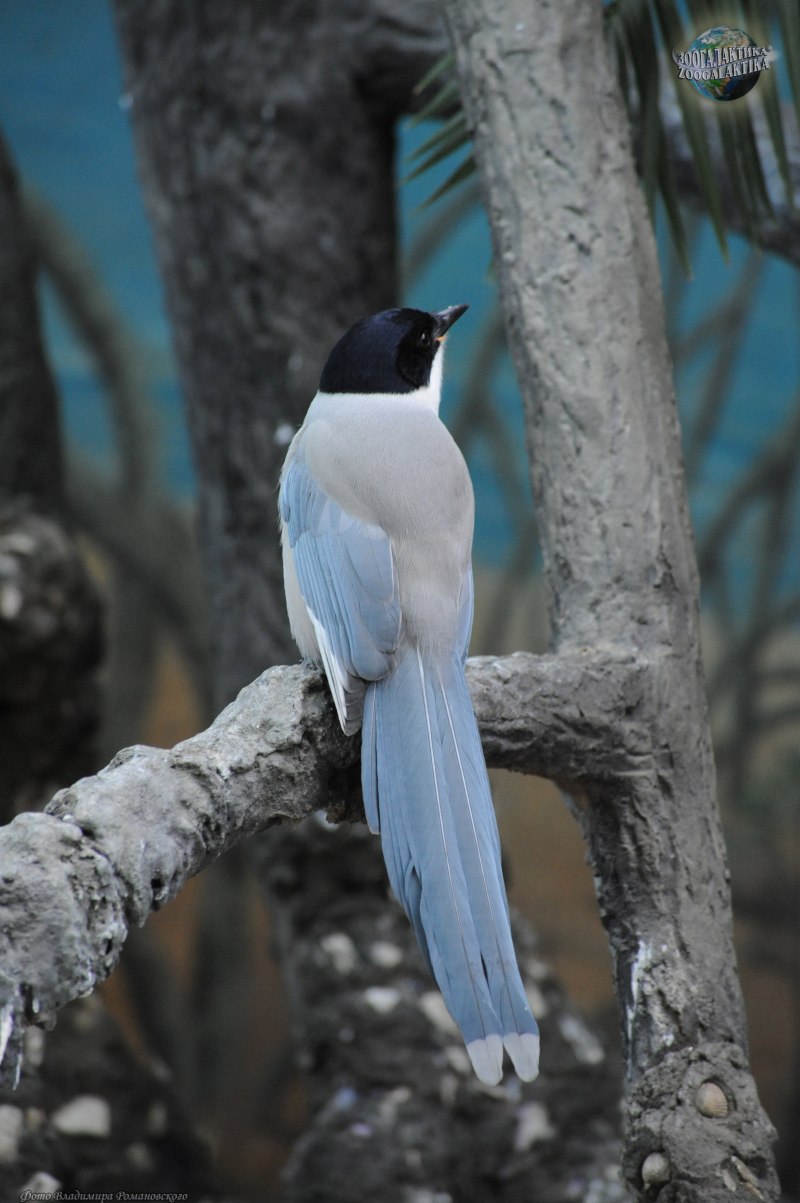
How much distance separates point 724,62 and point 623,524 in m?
0.72

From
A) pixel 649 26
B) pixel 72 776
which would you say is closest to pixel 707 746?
pixel 649 26

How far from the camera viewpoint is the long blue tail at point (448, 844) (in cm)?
93

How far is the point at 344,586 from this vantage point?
47.7 inches

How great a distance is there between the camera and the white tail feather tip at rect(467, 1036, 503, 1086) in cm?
92

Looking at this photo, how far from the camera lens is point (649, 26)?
1750mm

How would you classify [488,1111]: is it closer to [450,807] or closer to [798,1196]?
[450,807]

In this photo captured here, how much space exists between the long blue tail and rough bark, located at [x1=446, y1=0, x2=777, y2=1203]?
0.26 metres

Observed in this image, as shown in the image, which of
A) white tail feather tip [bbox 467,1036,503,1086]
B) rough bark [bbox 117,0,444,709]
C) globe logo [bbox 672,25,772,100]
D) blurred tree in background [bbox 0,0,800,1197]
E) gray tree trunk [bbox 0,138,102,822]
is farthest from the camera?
blurred tree in background [bbox 0,0,800,1197]

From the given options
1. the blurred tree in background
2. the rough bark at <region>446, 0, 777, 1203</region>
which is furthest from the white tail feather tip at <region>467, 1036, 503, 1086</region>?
the blurred tree in background

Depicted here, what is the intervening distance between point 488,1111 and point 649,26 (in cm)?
194

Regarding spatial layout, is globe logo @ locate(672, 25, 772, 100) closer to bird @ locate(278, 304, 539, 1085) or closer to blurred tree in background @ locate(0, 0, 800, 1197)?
bird @ locate(278, 304, 539, 1085)

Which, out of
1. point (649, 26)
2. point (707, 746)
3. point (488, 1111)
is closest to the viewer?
point (707, 746)

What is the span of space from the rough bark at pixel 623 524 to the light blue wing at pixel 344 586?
263mm

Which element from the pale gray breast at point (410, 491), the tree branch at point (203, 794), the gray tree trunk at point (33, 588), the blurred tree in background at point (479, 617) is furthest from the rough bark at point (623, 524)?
the blurred tree in background at point (479, 617)
